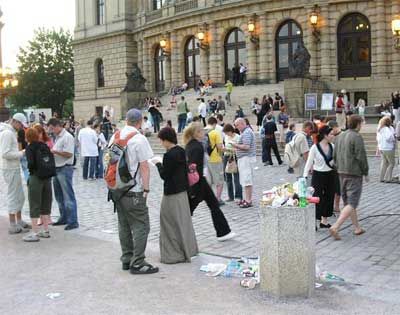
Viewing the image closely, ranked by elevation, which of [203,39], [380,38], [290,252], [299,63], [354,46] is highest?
[203,39]

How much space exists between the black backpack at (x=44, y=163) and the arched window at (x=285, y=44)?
1201 inches

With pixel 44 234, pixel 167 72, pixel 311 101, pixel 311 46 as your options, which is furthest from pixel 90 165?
pixel 167 72

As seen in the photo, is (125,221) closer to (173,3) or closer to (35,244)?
(35,244)

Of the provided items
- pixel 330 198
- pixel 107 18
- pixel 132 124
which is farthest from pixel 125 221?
pixel 107 18

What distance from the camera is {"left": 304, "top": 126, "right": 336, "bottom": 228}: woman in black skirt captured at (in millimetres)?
9789

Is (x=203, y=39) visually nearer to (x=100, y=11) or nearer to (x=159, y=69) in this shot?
(x=159, y=69)

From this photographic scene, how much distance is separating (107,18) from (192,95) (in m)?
14.4

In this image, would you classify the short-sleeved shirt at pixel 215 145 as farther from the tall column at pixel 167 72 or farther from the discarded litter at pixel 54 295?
the tall column at pixel 167 72

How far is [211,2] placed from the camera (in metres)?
41.1

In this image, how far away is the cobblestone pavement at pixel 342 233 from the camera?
288 inches

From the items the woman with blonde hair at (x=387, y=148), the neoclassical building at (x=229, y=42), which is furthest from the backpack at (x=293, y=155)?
the neoclassical building at (x=229, y=42)

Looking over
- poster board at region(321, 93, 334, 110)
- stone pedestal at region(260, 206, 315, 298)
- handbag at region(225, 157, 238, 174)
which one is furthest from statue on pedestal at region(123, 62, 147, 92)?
stone pedestal at region(260, 206, 315, 298)

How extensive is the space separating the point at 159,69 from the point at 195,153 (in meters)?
38.4

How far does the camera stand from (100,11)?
5231 centimetres
